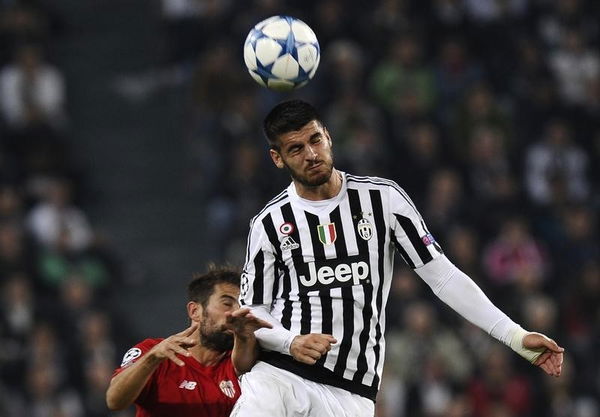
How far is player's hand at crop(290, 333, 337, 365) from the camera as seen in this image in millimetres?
5730

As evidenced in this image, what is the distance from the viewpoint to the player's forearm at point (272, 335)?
6.00m

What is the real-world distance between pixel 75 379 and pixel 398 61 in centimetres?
524

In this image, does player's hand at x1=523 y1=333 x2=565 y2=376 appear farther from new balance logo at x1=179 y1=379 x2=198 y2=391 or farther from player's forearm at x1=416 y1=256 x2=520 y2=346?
new balance logo at x1=179 y1=379 x2=198 y2=391

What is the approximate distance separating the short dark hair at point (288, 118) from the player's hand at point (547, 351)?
4.77ft

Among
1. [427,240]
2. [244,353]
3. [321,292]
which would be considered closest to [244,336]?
[244,353]

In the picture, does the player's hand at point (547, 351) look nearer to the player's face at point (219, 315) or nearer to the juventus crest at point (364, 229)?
the juventus crest at point (364, 229)

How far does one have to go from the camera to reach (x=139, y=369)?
612cm

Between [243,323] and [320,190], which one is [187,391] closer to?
[243,323]

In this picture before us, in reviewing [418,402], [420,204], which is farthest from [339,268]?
[420,204]

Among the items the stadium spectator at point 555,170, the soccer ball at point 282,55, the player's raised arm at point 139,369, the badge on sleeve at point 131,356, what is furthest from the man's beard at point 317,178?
the stadium spectator at point 555,170

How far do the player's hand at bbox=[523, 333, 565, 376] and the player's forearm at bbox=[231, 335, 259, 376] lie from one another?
1314 mm

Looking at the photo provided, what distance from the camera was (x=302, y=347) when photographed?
5.76 meters

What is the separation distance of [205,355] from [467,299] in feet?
4.94

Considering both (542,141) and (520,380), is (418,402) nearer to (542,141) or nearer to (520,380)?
(520,380)
